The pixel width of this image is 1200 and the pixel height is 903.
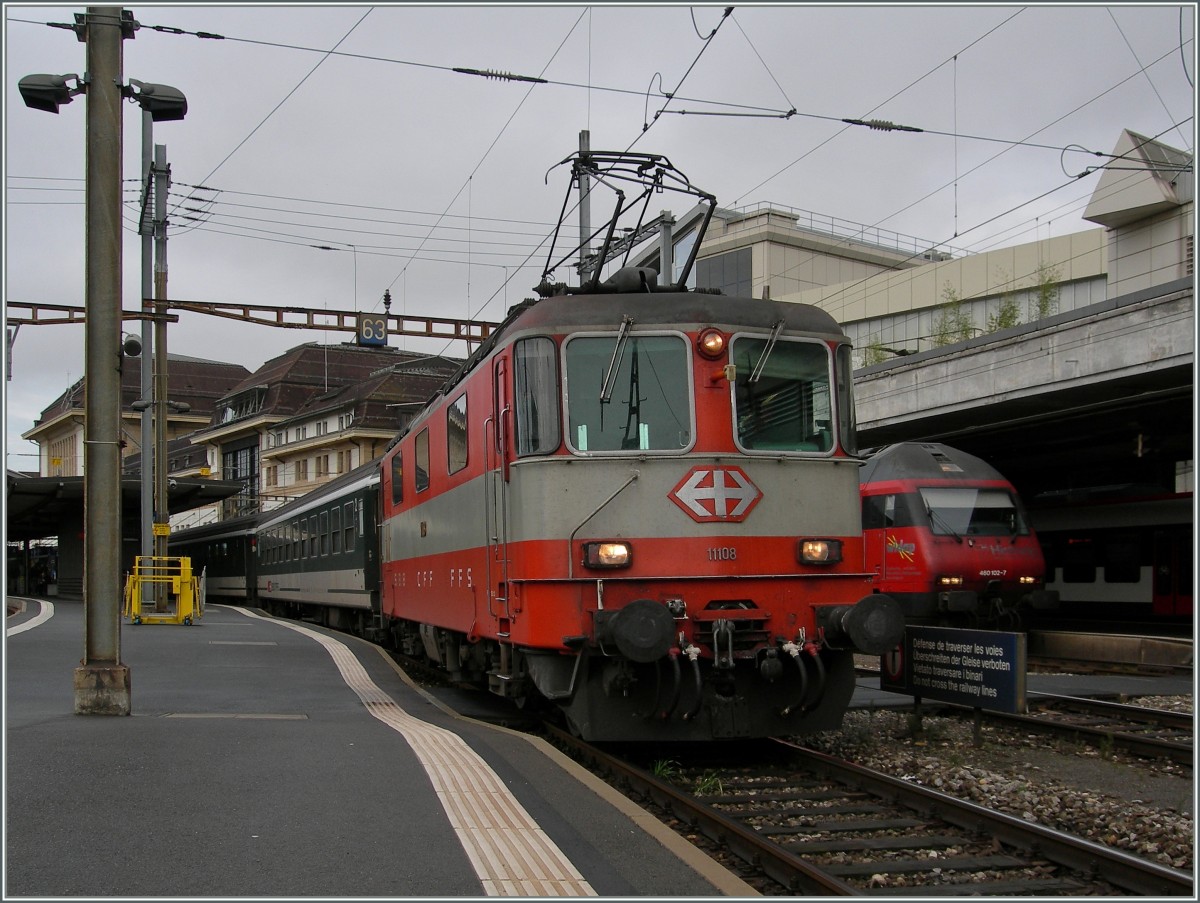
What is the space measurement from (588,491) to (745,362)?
5.17 feet

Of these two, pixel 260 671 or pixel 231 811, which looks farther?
pixel 260 671

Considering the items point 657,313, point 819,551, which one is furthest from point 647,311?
point 819,551

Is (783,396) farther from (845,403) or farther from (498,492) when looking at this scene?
(498,492)

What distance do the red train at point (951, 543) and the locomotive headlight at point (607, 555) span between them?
29.1 ft

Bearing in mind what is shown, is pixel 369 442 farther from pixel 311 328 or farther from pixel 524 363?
pixel 524 363

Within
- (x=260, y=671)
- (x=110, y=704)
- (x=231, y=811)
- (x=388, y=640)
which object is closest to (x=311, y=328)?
(x=388, y=640)

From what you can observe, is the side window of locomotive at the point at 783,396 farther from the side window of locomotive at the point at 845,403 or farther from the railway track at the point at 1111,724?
the railway track at the point at 1111,724

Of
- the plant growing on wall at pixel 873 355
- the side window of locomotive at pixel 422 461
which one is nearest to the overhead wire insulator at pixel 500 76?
the side window of locomotive at pixel 422 461

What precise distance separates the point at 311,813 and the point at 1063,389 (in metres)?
13.7

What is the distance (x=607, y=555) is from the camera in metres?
8.07

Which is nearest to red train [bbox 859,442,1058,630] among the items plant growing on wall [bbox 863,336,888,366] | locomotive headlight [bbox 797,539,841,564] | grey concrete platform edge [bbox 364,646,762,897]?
locomotive headlight [bbox 797,539,841,564]

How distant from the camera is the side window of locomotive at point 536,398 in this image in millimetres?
8312

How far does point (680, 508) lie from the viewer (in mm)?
8234

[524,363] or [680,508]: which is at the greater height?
[524,363]
